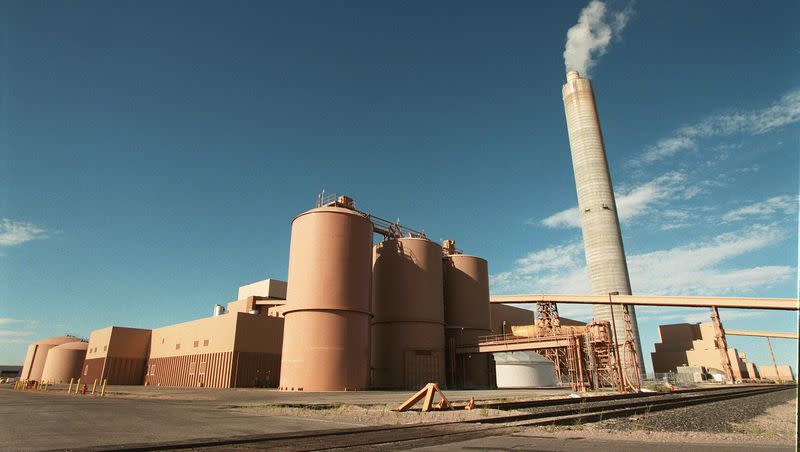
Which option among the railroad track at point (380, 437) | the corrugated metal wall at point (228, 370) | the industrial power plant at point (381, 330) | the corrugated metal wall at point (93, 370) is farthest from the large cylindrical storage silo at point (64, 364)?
the railroad track at point (380, 437)

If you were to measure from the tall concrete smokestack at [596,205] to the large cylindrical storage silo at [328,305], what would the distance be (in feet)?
124

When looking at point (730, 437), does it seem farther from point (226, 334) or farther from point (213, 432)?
point (226, 334)

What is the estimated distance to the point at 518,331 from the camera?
5019 cm

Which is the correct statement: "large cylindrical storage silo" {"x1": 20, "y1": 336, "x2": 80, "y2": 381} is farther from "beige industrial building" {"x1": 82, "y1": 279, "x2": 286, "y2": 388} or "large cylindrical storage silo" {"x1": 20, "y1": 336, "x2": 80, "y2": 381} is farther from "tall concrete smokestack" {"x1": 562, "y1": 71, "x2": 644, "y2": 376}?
"tall concrete smokestack" {"x1": 562, "y1": 71, "x2": 644, "y2": 376}

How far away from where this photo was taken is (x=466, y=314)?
3800cm

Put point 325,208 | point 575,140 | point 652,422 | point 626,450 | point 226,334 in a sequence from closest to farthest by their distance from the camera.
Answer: point 626,450
point 652,422
point 325,208
point 226,334
point 575,140

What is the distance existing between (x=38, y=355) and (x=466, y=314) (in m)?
72.9

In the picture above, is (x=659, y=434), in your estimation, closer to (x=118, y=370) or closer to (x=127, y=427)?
(x=127, y=427)

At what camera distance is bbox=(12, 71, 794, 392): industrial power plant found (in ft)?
88.9

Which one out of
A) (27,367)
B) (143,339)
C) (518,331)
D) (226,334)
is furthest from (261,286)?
(27,367)

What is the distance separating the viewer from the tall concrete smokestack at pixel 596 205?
5462cm

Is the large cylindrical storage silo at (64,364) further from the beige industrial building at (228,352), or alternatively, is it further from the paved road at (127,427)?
the paved road at (127,427)

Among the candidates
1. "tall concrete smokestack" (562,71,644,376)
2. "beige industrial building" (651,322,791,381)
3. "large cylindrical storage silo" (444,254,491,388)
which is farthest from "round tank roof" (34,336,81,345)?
"beige industrial building" (651,322,791,381)

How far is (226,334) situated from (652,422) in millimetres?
34385
